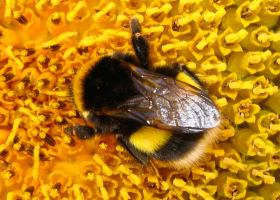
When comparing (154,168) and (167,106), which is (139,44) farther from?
(154,168)

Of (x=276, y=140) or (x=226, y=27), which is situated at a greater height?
(x=226, y=27)

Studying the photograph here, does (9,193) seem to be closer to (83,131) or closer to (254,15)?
(83,131)

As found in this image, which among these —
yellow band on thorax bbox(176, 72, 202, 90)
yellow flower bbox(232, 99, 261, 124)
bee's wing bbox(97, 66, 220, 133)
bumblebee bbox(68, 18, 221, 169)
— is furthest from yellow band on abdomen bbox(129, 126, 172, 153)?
yellow flower bbox(232, 99, 261, 124)

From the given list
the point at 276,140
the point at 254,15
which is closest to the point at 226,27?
the point at 254,15

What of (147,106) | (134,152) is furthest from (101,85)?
(134,152)

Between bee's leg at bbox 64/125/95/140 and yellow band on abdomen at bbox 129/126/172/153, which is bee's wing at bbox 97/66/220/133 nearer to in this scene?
yellow band on abdomen at bbox 129/126/172/153

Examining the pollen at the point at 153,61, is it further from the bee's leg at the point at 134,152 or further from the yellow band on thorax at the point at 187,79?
the yellow band on thorax at the point at 187,79

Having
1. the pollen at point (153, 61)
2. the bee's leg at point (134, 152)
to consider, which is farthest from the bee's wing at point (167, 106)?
the pollen at point (153, 61)
